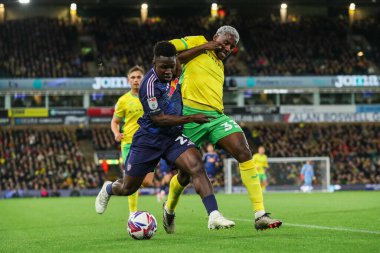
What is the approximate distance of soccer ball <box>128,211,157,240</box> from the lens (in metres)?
8.46

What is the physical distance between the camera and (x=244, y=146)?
8.95 meters

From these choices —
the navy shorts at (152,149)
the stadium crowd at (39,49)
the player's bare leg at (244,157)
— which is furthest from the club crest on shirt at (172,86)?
the stadium crowd at (39,49)

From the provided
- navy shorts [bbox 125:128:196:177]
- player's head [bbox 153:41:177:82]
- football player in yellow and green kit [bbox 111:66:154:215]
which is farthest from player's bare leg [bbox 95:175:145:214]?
football player in yellow and green kit [bbox 111:66:154:215]

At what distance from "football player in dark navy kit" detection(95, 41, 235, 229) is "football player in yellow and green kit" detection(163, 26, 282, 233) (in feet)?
1.49

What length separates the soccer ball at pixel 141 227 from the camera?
8461mm

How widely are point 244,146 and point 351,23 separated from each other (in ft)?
147

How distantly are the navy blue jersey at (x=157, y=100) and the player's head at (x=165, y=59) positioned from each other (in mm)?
137

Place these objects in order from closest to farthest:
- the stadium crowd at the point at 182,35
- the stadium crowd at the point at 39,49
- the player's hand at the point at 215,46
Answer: the player's hand at the point at 215,46 < the stadium crowd at the point at 39,49 < the stadium crowd at the point at 182,35

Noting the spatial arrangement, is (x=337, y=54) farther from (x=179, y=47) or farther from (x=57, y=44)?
(x=179, y=47)

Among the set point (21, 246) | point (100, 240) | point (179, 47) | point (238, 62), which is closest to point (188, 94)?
point (179, 47)

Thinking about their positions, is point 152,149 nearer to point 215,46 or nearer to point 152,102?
point 152,102

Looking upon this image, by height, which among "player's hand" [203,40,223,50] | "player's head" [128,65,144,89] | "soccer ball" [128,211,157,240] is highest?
"player's hand" [203,40,223,50]

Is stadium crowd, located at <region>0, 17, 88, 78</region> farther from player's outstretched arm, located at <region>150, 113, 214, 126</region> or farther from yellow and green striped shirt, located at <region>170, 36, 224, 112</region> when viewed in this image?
player's outstretched arm, located at <region>150, 113, 214, 126</region>

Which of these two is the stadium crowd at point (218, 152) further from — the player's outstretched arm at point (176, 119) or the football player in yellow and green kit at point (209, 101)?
the player's outstretched arm at point (176, 119)
